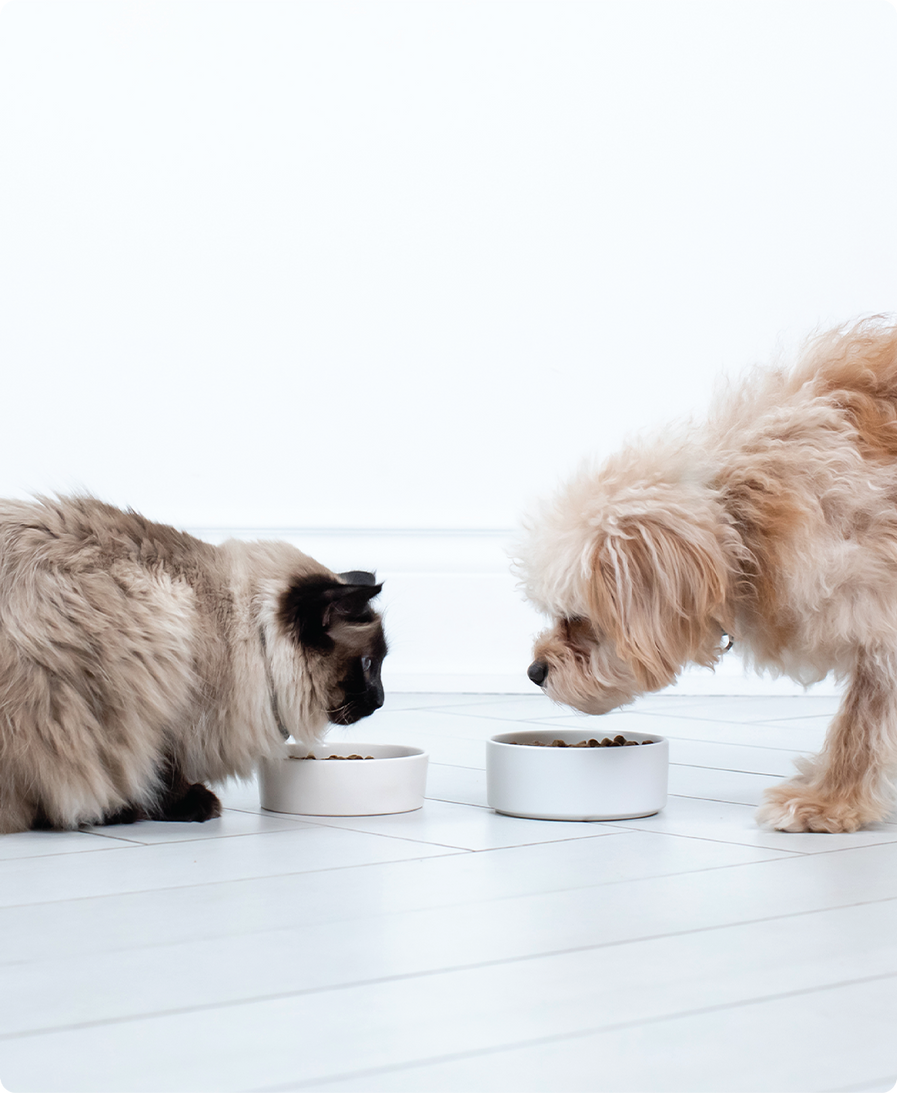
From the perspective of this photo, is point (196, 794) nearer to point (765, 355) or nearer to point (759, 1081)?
point (759, 1081)

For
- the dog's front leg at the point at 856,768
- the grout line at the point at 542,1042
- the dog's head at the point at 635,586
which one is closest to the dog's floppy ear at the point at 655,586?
the dog's head at the point at 635,586

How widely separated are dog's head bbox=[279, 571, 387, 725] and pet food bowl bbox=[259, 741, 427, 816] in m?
0.10

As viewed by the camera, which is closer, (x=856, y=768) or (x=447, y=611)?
(x=856, y=768)

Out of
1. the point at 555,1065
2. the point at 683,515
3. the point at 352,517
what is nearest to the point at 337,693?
the point at 683,515

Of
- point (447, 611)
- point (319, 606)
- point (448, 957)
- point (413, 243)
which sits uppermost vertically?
Result: point (413, 243)

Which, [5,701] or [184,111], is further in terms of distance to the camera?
[184,111]

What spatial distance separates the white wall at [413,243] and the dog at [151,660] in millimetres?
1915

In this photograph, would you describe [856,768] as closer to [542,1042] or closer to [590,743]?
[590,743]

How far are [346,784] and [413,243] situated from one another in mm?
2446

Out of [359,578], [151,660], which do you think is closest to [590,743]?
[359,578]

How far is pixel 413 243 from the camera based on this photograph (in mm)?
3986

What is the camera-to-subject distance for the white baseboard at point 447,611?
12.8ft

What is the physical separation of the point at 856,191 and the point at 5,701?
3.33 metres

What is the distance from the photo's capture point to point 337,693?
199 cm
